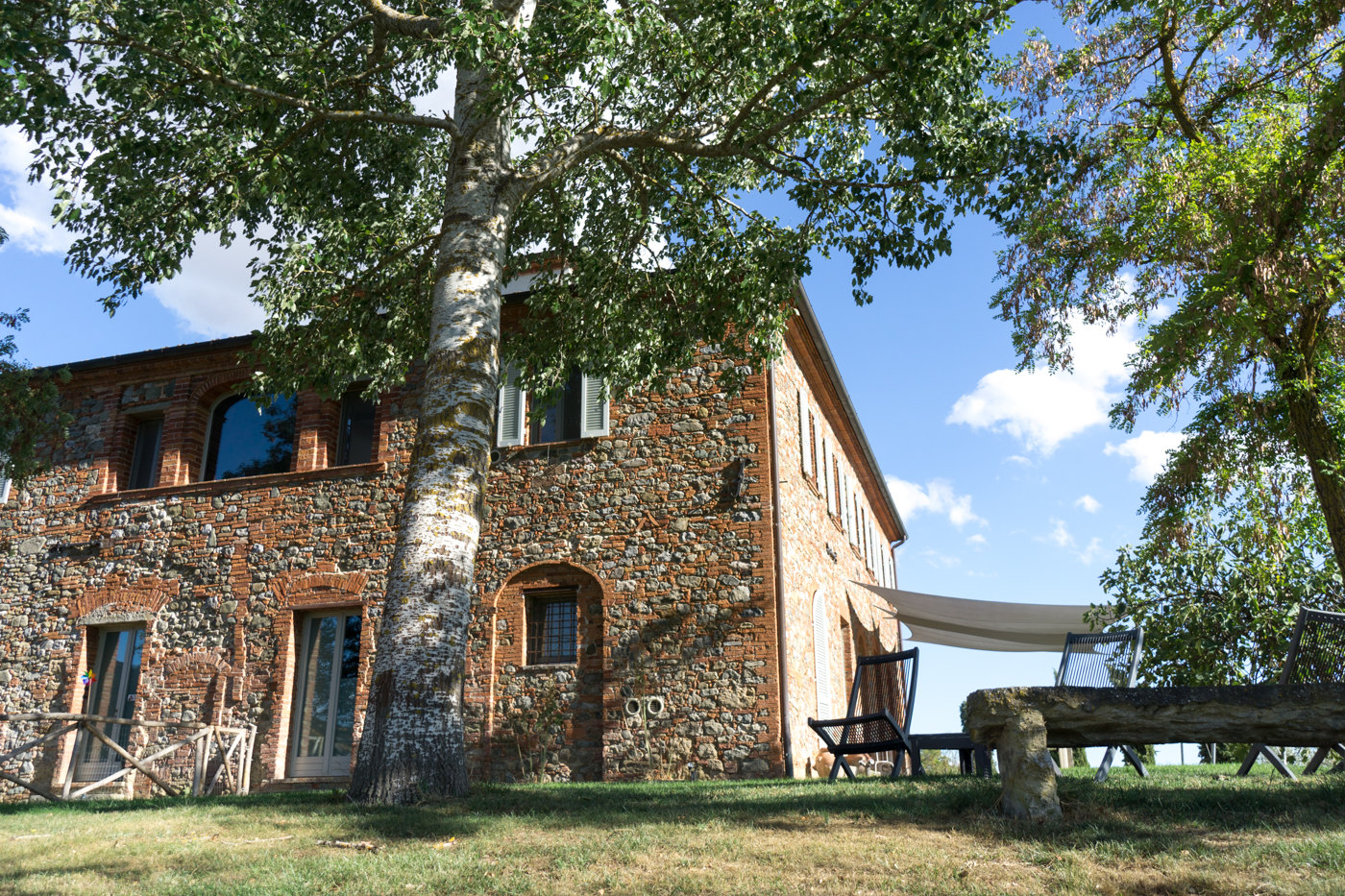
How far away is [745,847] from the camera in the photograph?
3.75 metres

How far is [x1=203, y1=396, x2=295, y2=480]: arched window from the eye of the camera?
12.9 metres

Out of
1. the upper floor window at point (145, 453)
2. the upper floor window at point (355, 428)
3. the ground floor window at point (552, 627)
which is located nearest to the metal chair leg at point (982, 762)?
the ground floor window at point (552, 627)

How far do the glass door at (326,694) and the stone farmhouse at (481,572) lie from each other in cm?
3

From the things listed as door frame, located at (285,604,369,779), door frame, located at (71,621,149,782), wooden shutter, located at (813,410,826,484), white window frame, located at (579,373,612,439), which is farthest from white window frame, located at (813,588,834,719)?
door frame, located at (71,621,149,782)

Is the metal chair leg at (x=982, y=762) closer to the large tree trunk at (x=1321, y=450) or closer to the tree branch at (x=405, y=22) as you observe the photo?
the large tree trunk at (x=1321, y=450)

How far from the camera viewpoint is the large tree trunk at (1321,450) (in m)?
6.82

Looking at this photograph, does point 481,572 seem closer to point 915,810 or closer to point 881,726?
point 881,726

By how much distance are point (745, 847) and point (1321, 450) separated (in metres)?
5.94

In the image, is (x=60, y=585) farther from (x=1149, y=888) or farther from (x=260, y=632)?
(x=1149, y=888)

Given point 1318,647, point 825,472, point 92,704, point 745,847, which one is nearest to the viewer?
point 745,847

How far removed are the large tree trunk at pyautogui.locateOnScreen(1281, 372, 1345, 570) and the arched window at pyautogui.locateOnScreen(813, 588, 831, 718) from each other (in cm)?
564

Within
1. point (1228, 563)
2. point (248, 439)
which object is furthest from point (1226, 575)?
point (248, 439)

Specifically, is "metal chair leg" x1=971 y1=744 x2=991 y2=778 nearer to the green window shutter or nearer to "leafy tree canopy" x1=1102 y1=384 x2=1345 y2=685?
"leafy tree canopy" x1=1102 y1=384 x2=1345 y2=685

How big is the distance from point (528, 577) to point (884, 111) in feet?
20.8
